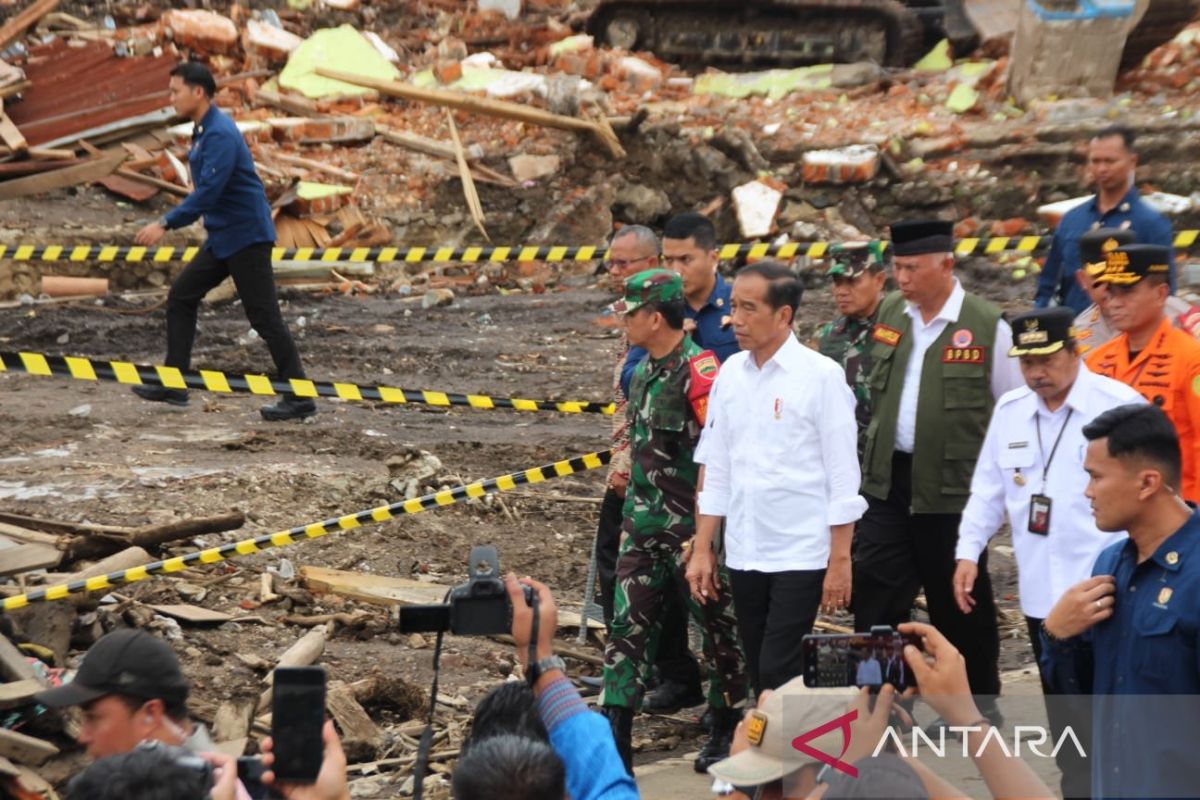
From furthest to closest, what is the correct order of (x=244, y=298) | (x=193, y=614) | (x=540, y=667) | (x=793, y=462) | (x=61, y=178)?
(x=61, y=178) < (x=244, y=298) < (x=193, y=614) < (x=793, y=462) < (x=540, y=667)

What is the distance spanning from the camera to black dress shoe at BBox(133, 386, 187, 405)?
11750 mm

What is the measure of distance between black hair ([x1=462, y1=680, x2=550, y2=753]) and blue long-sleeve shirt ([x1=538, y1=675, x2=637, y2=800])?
4 centimetres

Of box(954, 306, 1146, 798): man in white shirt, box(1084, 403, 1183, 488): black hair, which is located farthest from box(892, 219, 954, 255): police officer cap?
box(1084, 403, 1183, 488): black hair

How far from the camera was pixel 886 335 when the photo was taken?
22.0 feet

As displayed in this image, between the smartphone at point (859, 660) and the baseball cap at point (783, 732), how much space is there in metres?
0.04

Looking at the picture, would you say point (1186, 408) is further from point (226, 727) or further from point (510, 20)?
point (510, 20)

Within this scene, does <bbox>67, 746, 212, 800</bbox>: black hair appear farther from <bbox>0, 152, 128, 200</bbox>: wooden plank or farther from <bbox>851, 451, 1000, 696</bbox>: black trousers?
<bbox>0, 152, 128, 200</bbox>: wooden plank

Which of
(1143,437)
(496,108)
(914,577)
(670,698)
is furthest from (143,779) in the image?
(496,108)

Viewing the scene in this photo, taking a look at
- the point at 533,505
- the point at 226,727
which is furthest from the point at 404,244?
the point at 226,727

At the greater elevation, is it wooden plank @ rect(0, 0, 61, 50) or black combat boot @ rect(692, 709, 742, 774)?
wooden plank @ rect(0, 0, 61, 50)

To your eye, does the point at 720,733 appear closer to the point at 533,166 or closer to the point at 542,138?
the point at 533,166

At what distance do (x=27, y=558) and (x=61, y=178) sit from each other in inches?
363

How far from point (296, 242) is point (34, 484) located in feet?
28.5

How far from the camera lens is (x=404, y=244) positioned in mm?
18875
